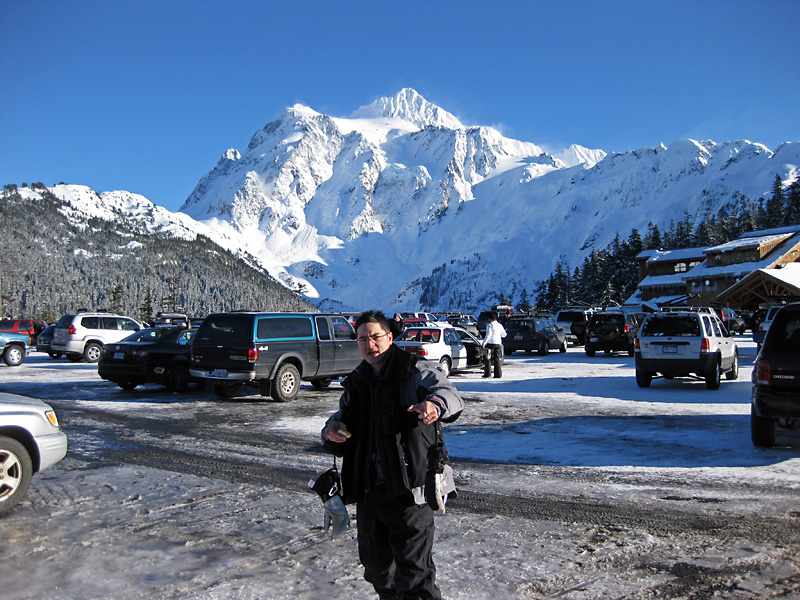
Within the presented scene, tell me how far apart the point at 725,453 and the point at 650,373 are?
23.0ft

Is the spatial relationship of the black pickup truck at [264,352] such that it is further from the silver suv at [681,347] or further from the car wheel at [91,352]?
the car wheel at [91,352]

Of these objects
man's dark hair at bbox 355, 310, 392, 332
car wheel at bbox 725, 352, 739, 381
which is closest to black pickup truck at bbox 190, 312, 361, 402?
man's dark hair at bbox 355, 310, 392, 332

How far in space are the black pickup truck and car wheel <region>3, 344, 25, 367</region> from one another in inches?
533

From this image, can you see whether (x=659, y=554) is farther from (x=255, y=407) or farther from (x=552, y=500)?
(x=255, y=407)

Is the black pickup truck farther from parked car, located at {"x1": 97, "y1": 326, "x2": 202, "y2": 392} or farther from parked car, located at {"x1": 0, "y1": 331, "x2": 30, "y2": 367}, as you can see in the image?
parked car, located at {"x1": 0, "y1": 331, "x2": 30, "y2": 367}

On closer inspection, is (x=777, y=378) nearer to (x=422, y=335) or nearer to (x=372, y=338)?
(x=372, y=338)

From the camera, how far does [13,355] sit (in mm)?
22406

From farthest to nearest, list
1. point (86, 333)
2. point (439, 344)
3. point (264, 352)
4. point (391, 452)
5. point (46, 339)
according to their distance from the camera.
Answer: point (46, 339)
point (86, 333)
point (439, 344)
point (264, 352)
point (391, 452)

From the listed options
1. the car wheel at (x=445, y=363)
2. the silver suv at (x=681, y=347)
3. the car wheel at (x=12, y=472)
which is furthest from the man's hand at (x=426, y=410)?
the car wheel at (x=445, y=363)

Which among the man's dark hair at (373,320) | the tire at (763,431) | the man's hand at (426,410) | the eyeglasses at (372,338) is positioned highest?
the man's dark hair at (373,320)

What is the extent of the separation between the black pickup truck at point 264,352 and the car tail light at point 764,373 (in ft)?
29.0

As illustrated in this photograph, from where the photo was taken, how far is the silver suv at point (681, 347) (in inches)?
531

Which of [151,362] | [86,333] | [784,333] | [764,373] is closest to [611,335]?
[784,333]

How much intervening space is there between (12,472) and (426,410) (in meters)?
4.34
